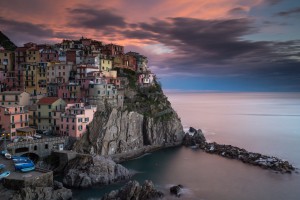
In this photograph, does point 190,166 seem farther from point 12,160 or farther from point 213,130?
point 213,130

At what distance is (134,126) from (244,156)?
26011 millimetres

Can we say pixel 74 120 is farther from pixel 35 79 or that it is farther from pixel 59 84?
pixel 35 79

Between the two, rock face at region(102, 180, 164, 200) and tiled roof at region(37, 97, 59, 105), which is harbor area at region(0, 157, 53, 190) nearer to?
rock face at region(102, 180, 164, 200)

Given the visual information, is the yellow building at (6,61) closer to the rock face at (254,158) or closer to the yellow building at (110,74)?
the yellow building at (110,74)

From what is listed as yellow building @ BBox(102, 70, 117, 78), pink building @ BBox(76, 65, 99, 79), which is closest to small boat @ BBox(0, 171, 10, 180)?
pink building @ BBox(76, 65, 99, 79)

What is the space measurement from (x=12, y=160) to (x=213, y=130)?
7944cm

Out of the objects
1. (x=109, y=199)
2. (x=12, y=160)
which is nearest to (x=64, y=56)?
(x=12, y=160)

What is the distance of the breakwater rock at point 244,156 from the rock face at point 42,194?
39.5 metres

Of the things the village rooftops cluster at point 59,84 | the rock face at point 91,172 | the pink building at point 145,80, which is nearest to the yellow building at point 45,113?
the village rooftops cluster at point 59,84

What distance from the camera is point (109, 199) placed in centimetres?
3716

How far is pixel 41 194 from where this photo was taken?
117ft

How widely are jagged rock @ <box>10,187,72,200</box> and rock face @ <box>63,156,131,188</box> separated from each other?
5.67 m

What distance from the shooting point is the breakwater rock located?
186 feet

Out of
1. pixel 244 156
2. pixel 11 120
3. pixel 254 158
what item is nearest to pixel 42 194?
pixel 11 120
